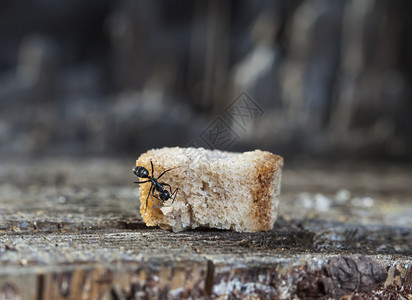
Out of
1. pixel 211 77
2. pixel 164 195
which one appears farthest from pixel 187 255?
pixel 211 77

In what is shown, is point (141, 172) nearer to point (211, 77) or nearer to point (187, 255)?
point (187, 255)

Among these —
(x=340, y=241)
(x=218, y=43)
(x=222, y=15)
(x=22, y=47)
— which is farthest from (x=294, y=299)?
(x=22, y=47)

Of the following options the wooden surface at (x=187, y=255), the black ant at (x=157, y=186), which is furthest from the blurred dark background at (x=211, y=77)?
the black ant at (x=157, y=186)

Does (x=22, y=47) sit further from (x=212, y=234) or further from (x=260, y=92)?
(x=212, y=234)

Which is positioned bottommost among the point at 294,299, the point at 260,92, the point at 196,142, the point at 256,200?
the point at 294,299

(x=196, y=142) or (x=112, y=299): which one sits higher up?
(x=196, y=142)

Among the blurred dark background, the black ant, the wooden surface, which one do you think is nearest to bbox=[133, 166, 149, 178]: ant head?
the black ant

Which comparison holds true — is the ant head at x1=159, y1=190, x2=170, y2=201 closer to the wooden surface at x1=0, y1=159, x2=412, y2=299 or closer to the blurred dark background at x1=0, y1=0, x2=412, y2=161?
the wooden surface at x1=0, y1=159, x2=412, y2=299
